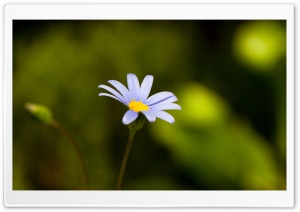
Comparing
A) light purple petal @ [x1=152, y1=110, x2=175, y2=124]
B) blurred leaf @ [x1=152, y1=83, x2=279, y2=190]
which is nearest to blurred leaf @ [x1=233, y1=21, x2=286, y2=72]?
blurred leaf @ [x1=152, y1=83, x2=279, y2=190]

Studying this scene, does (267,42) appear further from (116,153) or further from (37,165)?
(37,165)

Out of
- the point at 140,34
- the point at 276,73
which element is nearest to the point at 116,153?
the point at 140,34

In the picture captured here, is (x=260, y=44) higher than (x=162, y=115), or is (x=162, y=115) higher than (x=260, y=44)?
(x=260, y=44)

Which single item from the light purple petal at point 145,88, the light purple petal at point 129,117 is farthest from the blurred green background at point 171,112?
the light purple petal at point 129,117
